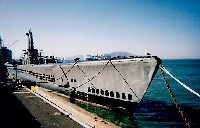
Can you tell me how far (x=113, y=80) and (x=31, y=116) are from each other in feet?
27.1

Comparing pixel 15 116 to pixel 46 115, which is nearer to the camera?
pixel 15 116

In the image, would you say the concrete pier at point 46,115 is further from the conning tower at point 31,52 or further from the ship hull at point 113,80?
the conning tower at point 31,52

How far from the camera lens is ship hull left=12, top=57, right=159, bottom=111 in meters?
14.3

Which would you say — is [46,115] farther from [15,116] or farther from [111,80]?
[111,80]

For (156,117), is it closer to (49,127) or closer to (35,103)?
(35,103)

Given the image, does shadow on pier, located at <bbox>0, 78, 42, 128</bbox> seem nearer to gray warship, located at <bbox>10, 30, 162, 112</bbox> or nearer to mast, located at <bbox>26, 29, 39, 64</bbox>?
gray warship, located at <bbox>10, 30, 162, 112</bbox>

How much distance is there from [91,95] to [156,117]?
23.9 feet

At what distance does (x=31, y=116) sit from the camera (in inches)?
403

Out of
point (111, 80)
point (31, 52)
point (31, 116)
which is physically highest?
point (31, 52)

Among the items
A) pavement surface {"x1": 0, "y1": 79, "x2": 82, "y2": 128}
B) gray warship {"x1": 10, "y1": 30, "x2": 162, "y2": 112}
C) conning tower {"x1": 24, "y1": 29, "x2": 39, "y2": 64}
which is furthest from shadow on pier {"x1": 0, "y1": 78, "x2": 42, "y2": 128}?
conning tower {"x1": 24, "y1": 29, "x2": 39, "y2": 64}

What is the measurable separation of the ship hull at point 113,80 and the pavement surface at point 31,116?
4276 mm

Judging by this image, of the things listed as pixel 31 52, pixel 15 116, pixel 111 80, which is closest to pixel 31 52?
pixel 31 52

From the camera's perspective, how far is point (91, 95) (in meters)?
19.0

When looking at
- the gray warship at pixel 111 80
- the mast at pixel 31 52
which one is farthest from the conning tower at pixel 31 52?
the gray warship at pixel 111 80
